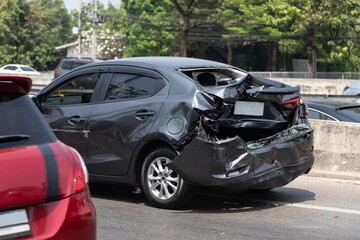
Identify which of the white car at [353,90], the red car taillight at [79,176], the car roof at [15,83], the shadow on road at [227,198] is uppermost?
Answer: the car roof at [15,83]

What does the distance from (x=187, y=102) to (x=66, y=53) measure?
97644 mm

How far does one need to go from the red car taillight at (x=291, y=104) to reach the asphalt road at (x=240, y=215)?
1130 millimetres

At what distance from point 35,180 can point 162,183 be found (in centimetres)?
365

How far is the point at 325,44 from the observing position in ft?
181

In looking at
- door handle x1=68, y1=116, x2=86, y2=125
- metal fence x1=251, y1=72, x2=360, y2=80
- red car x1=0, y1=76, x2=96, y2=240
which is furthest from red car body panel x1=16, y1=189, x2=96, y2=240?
metal fence x1=251, y1=72, x2=360, y2=80

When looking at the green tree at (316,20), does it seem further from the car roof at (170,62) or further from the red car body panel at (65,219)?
the red car body panel at (65,219)

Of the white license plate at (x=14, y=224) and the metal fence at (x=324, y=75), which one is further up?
the white license plate at (x=14, y=224)

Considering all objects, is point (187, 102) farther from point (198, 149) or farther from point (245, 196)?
point (245, 196)

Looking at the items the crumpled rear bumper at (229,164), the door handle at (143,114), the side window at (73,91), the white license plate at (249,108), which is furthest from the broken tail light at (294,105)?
the side window at (73,91)

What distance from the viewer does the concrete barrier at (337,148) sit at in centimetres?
962

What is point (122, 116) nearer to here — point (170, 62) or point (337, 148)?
point (170, 62)

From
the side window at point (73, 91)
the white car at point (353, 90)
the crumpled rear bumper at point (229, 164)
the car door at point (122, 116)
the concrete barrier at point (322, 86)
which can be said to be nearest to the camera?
the crumpled rear bumper at point (229, 164)

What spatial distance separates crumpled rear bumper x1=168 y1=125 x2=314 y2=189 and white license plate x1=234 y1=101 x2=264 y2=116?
0.41 m

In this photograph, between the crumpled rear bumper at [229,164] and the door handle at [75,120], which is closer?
the crumpled rear bumper at [229,164]
